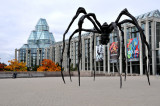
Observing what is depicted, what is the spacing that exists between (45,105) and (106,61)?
60.5 meters

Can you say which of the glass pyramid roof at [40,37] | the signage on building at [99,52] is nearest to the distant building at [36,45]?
the glass pyramid roof at [40,37]

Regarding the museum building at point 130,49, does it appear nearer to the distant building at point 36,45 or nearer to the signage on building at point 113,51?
the signage on building at point 113,51

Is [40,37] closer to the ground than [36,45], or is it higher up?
higher up

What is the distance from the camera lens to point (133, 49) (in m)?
50.9

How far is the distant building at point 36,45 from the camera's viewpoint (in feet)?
481

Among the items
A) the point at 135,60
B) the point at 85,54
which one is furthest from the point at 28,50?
the point at 135,60

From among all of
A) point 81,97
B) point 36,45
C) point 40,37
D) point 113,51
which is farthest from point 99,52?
point 40,37

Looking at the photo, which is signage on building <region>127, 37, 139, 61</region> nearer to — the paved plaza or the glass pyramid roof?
the paved plaza

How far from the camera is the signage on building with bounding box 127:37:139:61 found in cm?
4962

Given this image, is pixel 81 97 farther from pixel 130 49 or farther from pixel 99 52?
pixel 99 52

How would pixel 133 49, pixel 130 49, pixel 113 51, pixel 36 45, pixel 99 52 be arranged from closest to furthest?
pixel 133 49 → pixel 130 49 → pixel 113 51 → pixel 99 52 → pixel 36 45

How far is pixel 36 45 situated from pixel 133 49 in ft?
375

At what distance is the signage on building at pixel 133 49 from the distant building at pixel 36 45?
98358mm

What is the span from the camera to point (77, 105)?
567 centimetres
